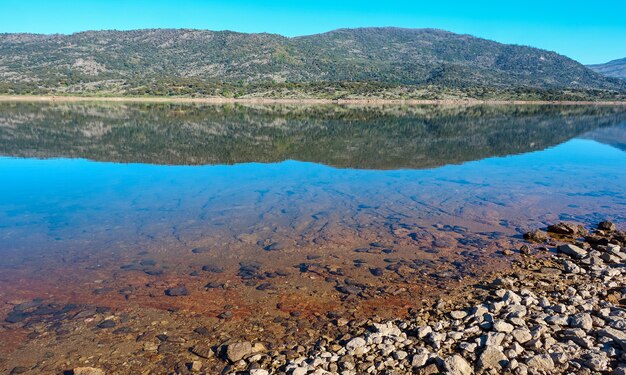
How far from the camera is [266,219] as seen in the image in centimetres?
1323

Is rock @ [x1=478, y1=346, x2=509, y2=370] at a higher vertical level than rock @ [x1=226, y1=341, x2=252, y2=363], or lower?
higher

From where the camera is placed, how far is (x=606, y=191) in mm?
18469

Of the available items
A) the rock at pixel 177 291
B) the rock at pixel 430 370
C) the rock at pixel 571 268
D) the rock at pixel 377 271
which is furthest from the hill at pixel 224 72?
the rock at pixel 430 370

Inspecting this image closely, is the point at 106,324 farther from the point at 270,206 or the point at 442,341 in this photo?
the point at 270,206

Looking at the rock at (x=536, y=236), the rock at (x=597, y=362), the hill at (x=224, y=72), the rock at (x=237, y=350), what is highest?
the hill at (x=224, y=72)

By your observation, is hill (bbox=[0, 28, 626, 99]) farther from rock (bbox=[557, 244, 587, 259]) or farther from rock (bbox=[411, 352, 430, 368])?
rock (bbox=[411, 352, 430, 368])

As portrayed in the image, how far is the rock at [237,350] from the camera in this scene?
6211mm

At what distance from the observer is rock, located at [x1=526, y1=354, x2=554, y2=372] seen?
568 cm

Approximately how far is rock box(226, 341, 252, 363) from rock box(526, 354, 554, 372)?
3715 millimetres

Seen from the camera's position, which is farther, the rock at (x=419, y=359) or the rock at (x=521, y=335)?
the rock at (x=521, y=335)

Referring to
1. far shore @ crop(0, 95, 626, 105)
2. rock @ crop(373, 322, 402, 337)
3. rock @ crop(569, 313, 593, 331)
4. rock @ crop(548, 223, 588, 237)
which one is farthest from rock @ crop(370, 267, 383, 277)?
far shore @ crop(0, 95, 626, 105)

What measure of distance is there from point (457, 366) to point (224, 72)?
153247mm

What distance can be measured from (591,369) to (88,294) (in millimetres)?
7981

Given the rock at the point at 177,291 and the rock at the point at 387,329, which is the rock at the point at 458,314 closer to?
the rock at the point at 387,329
